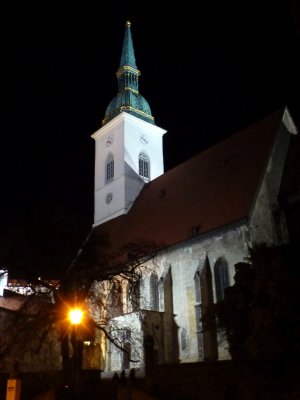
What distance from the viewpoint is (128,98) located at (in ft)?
129

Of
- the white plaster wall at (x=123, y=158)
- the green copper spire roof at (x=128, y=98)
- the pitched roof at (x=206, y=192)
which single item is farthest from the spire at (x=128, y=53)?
the pitched roof at (x=206, y=192)

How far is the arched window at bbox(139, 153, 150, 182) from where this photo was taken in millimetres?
38062

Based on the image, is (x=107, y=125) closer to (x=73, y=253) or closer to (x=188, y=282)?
(x=188, y=282)

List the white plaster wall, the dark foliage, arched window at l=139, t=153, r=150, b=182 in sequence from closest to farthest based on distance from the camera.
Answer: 1. the dark foliage
2. the white plaster wall
3. arched window at l=139, t=153, r=150, b=182

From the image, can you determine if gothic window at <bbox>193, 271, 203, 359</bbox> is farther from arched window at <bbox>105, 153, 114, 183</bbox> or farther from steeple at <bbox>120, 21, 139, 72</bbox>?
steeple at <bbox>120, 21, 139, 72</bbox>

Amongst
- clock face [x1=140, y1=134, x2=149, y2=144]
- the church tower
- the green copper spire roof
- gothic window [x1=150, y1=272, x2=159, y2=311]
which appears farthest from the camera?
the green copper spire roof

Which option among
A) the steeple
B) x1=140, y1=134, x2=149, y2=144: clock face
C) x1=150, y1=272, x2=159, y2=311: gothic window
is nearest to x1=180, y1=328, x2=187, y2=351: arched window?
x1=150, y1=272, x2=159, y2=311: gothic window

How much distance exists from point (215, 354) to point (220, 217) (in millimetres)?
6796

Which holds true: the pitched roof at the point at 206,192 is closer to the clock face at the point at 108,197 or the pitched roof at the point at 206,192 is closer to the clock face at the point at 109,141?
the clock face at the point at 108,197

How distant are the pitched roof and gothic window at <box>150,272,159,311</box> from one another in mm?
2184

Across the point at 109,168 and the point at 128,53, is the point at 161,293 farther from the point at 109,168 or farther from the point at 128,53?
the point at 128,53

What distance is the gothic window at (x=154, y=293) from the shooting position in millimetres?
28375

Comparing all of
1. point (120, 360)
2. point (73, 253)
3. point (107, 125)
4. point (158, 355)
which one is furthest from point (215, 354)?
point (107, 125)

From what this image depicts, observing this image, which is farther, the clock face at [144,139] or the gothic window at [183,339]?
the clock face at [144,139]
